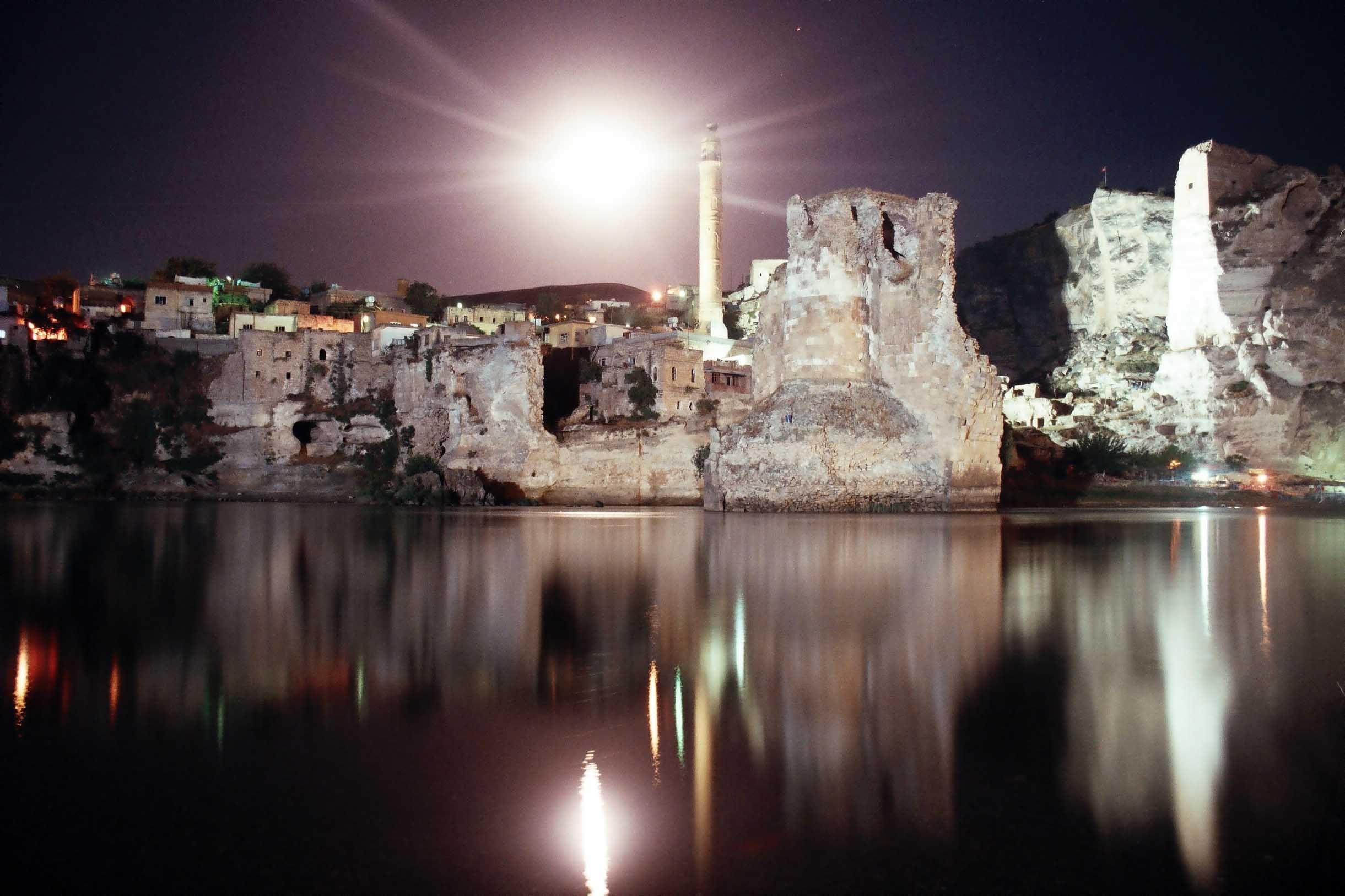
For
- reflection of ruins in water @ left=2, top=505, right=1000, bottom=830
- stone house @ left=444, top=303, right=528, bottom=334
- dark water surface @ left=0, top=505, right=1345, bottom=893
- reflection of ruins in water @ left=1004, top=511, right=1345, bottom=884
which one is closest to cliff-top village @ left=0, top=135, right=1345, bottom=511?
stone house @ left=444, top=303, right=528, bottom=334

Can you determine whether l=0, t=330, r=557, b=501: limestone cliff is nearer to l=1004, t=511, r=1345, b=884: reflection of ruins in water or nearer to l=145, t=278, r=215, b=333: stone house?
l=145, t=278, r=215, b=333: stone house

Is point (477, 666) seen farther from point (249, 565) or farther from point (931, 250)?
point (931, 250)

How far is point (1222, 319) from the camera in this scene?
38.0 metres

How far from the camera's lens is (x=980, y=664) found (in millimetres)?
6203

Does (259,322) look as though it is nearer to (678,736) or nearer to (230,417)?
(230,417)

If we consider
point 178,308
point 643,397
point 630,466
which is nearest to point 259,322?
point 178,308

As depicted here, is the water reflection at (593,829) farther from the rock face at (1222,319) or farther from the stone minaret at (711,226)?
the stone minaret at (711,226)

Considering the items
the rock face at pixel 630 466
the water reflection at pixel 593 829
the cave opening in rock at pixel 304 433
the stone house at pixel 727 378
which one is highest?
the stone house at pixel 727 378

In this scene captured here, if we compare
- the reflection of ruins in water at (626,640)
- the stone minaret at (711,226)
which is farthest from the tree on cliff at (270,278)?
the reflection of ruins in water at (626,640)

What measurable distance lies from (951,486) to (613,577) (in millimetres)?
15827

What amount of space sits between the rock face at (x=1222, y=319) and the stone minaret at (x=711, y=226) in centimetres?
2055

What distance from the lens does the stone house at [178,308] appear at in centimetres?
4791

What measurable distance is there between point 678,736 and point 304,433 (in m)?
41.6

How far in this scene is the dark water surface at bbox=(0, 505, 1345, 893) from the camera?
125 inches
